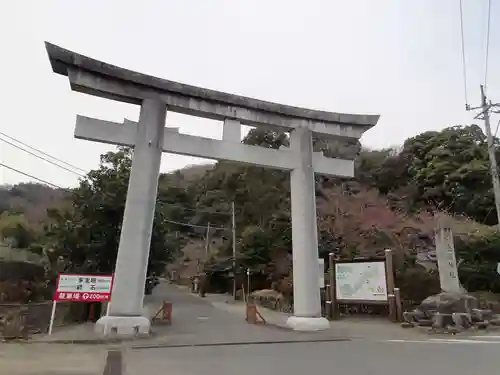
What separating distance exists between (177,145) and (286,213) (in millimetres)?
17752

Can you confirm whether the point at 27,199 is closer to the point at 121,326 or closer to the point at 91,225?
the point at 91,225

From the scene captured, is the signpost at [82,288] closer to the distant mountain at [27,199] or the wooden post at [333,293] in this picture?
the wooden post at [333,293]

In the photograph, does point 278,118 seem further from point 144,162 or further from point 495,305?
point 495,305

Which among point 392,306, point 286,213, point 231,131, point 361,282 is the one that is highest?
point 286,213

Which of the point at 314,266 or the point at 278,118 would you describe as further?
the point at 278,118

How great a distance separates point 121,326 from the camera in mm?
10500

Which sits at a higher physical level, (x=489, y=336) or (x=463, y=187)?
(x=463, y=187)

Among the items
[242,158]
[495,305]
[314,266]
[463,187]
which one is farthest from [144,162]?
[463,187]

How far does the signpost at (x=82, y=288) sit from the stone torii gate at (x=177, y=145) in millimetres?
1261

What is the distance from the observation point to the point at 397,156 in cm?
3769

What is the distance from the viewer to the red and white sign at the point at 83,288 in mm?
11266

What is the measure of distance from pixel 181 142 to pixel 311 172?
4461 mm

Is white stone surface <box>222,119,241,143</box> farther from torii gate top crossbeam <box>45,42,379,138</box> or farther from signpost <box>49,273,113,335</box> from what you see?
signpost <box>49,273,113,335</box>

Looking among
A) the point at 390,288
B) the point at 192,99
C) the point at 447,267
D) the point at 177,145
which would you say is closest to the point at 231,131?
the point at 192,99
